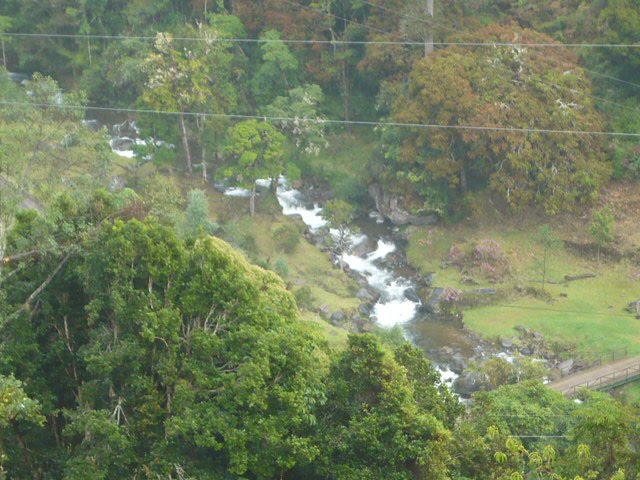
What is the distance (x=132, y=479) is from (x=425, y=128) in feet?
88.3

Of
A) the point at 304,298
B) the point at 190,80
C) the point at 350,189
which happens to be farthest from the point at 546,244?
the point at 190,80

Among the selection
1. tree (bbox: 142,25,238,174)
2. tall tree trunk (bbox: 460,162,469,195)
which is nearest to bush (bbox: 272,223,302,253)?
tree (bbox: 142,25,238,174)

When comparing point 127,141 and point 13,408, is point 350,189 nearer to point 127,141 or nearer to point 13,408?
point 127,141

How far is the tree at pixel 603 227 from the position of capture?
42.9 meters

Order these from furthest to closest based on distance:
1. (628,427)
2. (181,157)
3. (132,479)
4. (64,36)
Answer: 1. (64,36)
2. (181,157)
3. (132,479)
4. (628,427)

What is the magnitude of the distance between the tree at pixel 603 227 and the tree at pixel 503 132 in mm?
1714

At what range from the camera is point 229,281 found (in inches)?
906

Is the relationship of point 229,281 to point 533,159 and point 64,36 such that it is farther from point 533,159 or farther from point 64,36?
point 64,36

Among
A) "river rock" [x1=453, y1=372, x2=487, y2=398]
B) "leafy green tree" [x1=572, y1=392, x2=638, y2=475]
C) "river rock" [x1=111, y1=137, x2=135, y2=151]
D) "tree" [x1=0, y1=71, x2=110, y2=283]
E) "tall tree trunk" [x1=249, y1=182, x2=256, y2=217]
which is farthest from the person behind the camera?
"river rock" [x1=111, y1=137, x2=135, y2=151]

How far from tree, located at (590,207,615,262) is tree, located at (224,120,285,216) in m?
12.4

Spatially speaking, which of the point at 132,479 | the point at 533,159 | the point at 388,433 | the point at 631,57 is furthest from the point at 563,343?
the point at 132,479

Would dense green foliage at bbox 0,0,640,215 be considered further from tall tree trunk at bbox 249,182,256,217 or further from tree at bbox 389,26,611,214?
tall tree trunk at bbox 249,182,256,217

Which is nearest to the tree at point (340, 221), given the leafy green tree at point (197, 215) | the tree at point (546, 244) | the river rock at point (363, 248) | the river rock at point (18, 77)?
the river rock at point (363, 248)

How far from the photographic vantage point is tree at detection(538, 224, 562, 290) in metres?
43.6
